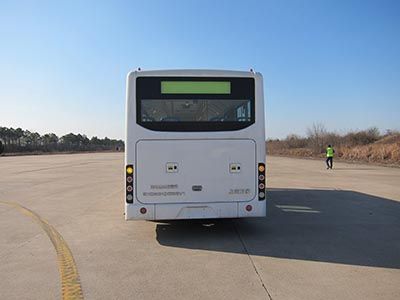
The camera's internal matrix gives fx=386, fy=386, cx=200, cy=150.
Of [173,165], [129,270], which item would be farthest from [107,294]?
[173,165]

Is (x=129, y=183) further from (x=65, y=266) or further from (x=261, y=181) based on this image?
(x=261, y=181)

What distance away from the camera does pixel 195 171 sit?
7.38 meters

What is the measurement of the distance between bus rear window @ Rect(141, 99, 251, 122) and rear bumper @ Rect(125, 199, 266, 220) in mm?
1617

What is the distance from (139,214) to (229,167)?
1.92 m

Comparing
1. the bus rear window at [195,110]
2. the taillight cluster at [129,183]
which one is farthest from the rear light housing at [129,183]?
the bus rear window at [195,110]

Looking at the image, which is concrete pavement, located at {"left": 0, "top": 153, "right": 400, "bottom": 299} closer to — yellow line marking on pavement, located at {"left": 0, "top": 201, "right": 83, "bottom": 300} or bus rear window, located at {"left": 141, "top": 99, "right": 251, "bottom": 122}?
yellow line marking on pavement, located at {"left": 0, "top": 201, "right": 83, "bottom": 300}

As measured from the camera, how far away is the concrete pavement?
4848 millimetres

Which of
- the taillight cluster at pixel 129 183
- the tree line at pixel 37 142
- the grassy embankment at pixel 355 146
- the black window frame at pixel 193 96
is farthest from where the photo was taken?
the tree line at pixel 37 142

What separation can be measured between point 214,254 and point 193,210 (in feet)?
3.76

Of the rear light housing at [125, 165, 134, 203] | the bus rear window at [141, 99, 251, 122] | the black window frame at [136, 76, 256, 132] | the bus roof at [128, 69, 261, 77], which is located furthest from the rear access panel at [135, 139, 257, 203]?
the bus roof at [128, 69, 261, 77]

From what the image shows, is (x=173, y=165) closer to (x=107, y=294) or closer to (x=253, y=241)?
(x=253, y=241)

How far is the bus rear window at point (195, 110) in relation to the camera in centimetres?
732

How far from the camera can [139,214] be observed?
7.20m

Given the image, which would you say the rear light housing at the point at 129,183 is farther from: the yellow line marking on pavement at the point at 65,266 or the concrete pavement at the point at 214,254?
the yellow line marking on pavement at the point at 65,266
